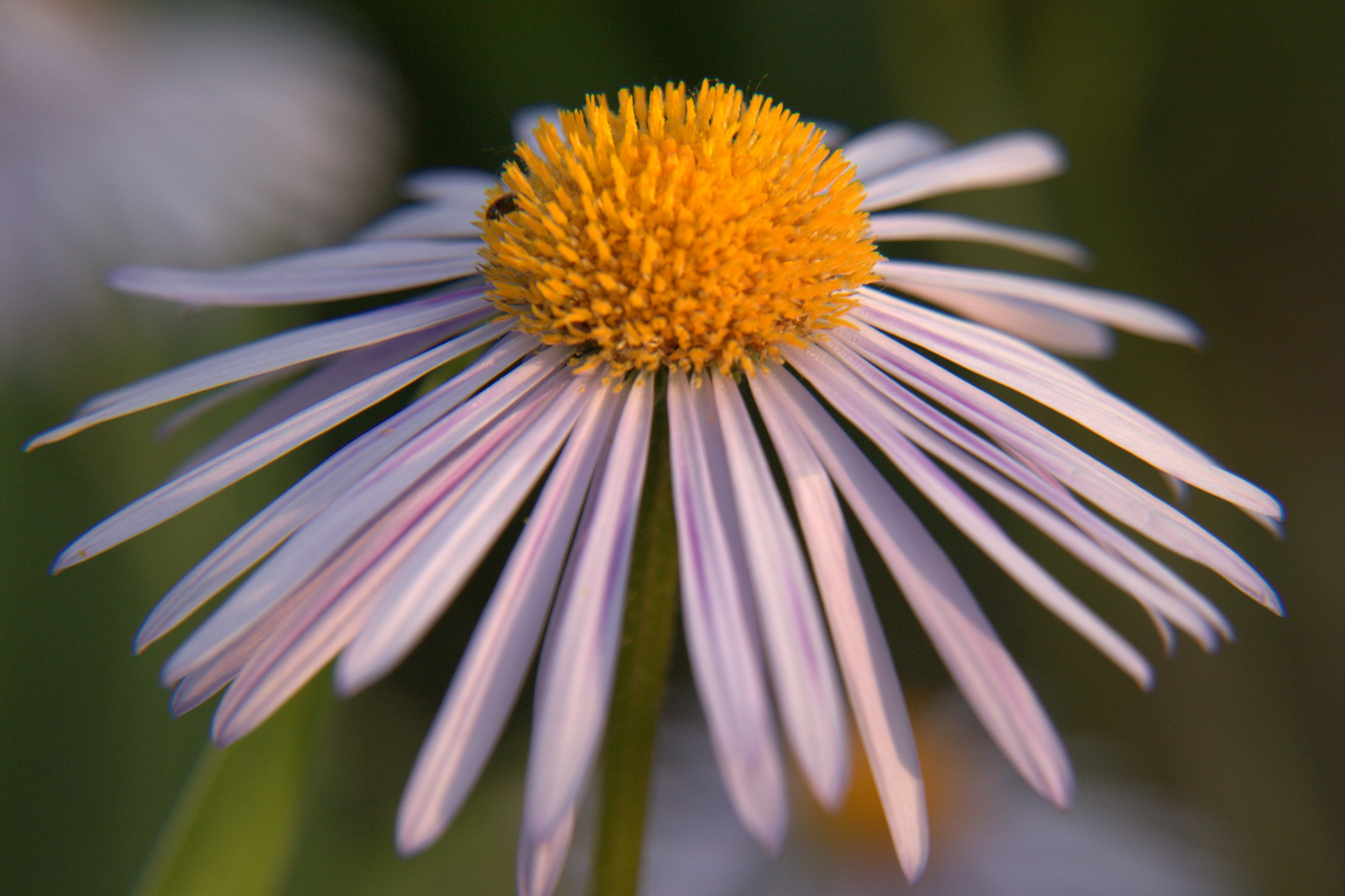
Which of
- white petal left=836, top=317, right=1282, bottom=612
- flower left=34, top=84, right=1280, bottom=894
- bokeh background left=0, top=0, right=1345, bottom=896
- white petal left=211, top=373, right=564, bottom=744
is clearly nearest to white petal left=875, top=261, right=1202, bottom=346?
flower left=34, top=84, right=1280, bottom=894

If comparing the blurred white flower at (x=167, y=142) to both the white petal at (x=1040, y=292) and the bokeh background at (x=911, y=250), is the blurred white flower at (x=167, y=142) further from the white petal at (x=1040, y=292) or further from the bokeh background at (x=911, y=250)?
the white petal at (x=1040, y=292)

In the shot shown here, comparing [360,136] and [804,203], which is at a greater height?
[360,136]

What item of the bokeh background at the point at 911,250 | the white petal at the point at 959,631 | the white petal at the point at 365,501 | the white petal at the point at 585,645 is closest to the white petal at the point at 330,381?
the white petal at the point at 365,501

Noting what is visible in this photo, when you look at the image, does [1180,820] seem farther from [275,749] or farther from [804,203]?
[275,749]

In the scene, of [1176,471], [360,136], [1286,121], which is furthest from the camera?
[360,136]

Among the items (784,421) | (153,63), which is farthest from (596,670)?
(153,63)

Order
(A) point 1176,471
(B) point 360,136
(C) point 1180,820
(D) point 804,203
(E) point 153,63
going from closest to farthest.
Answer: (A) point 1176,471
(D) point 804,203
(C) point 1180,820
(B) point 360,136
(E) point 153,63

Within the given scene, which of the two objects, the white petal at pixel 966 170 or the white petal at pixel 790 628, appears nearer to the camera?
the white petal at pixel 790 628
